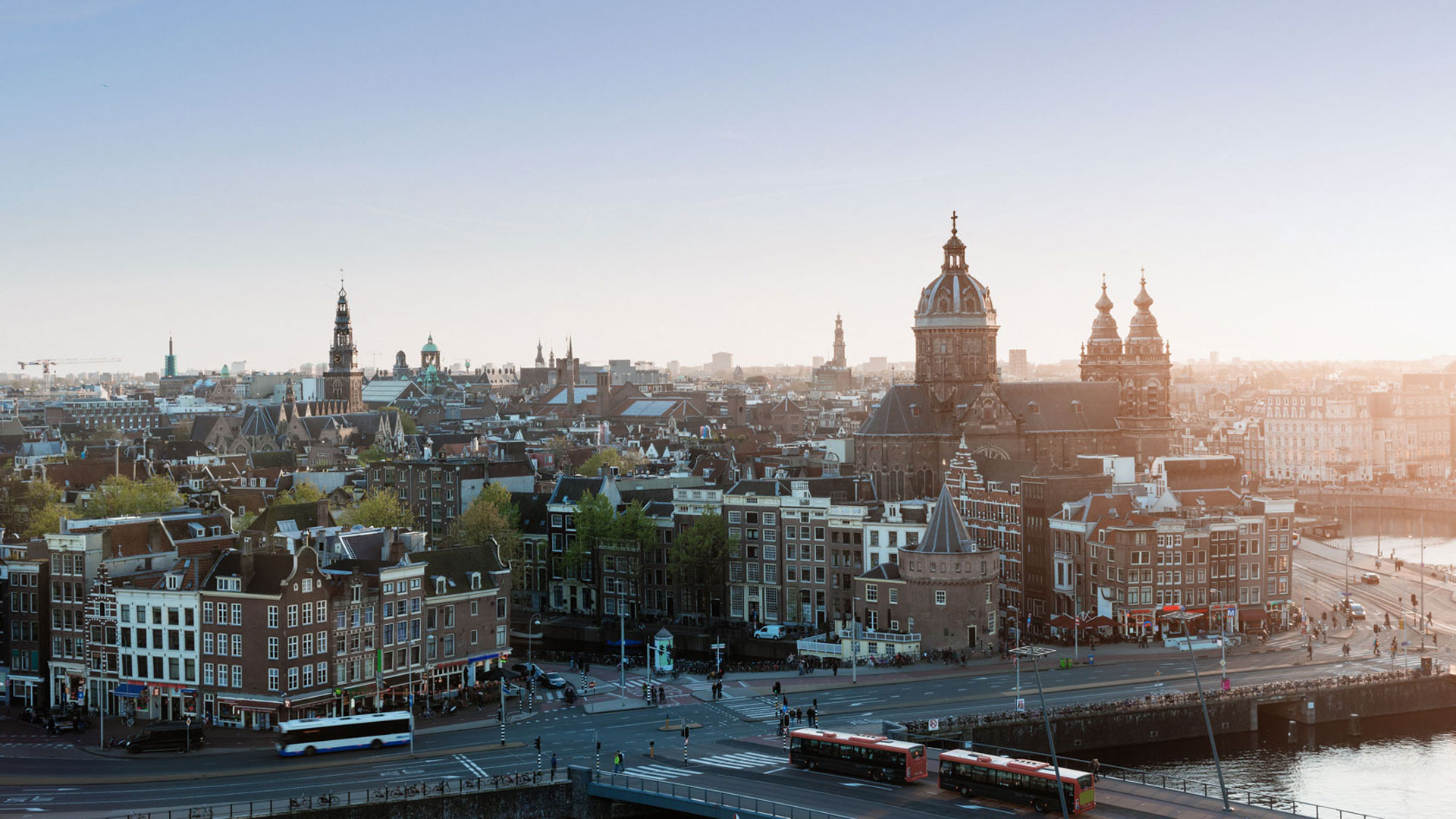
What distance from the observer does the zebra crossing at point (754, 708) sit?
312 ft

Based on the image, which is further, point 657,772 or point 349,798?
point 657,772

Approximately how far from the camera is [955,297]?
15988cm

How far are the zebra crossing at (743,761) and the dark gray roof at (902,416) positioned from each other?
232 ft

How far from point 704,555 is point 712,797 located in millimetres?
57009

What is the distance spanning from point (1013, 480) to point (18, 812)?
85404 millimetres

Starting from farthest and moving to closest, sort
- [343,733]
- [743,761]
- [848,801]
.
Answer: [343,733] < [743,761] < [848,801]

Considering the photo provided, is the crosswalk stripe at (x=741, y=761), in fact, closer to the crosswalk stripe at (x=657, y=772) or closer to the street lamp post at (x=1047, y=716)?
the crosswalk stripe at (x=657, y=772)

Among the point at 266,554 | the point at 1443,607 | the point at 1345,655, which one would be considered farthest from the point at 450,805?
the point at 1443,607

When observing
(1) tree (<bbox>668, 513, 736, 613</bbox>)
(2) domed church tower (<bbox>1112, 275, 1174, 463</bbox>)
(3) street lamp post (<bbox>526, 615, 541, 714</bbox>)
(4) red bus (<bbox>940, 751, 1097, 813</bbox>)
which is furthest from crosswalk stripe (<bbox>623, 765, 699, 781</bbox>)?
(2) domed church tower (<bbox>1112, 275, 1174, 463</bbox>)

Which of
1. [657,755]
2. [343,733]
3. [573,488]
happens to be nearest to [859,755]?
[657,755]

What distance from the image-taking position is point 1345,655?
4491 inches

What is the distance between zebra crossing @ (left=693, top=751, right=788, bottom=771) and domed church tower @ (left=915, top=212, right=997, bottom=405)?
76.5 metres

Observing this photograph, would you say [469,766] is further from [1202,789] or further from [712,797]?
[1202,789]

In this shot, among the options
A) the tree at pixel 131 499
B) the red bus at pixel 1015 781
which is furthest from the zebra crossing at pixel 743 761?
the tree at pixel 131 499
